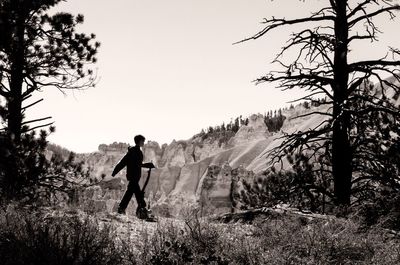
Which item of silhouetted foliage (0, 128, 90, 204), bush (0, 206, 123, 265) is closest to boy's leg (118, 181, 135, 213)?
silhouetted foliage (0, 128, 90, 204)

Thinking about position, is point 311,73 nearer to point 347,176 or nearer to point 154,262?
point 347,176

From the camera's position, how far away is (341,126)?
904cm

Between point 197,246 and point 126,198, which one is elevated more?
point 126,198

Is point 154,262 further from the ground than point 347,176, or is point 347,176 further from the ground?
point 347,176

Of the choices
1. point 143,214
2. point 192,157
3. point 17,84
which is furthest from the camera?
point 192,157

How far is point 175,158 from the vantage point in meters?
122

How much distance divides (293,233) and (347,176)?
Answer: 433 cm

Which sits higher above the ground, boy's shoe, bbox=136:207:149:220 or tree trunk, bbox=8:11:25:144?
tree trunk, bbox=8:11:25:144

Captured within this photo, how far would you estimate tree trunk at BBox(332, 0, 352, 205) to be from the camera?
29.7 ft

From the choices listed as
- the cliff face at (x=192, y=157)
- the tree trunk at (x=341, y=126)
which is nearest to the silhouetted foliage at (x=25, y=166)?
the tree trunk at (x=341, y=126)

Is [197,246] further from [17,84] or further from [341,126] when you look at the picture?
[17,84]

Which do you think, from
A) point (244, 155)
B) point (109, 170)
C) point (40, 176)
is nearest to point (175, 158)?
point (109, 170)

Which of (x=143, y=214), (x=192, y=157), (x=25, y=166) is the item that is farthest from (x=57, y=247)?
(x=192, y=157)

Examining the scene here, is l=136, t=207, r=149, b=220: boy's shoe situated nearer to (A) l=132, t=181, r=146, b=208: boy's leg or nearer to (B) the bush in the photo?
(A) l=132, t=181, r=146, b=208: boy's leg
